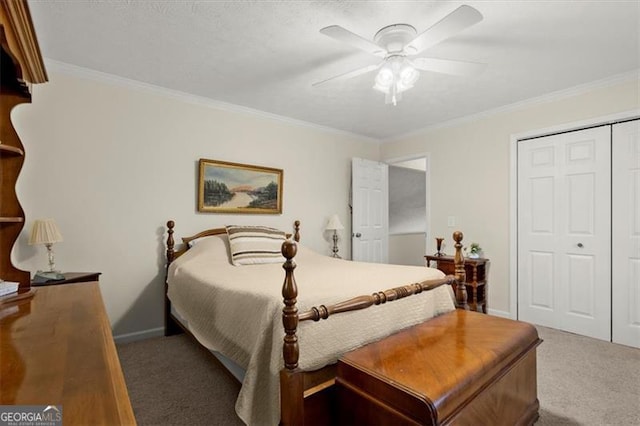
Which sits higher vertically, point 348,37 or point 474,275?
point 348,37

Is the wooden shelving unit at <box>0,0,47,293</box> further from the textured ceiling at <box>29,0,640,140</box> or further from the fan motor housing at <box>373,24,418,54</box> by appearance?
the fan motor housing at <box>373,24,418,54</box>

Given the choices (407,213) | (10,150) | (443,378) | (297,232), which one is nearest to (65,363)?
(10,150)

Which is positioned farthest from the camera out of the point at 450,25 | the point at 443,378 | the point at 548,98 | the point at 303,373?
the point at 548,98

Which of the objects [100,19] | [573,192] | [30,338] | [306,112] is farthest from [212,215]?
[573,192]

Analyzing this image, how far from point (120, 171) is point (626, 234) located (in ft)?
15.4

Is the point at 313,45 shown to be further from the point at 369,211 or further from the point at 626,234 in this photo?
the point at 626,234

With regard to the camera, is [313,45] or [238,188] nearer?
[313,45]

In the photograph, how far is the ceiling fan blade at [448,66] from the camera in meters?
2.10

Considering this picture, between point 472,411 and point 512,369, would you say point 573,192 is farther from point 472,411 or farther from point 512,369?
point 472,411

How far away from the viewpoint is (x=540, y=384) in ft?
7.32

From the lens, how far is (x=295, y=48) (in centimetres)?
239

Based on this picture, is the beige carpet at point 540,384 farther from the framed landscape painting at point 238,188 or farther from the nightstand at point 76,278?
the framed landscape painting at point 238,188

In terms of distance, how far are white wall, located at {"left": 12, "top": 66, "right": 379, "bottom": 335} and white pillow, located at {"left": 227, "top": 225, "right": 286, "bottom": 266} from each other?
0.50 meters

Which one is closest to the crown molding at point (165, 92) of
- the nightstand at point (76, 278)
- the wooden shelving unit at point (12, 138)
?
the wooden shelving unit at point (12, 138)
